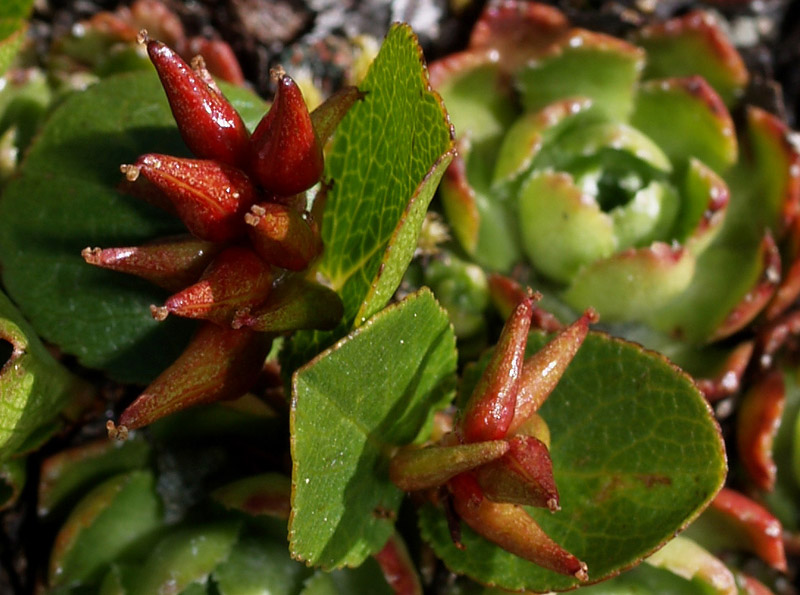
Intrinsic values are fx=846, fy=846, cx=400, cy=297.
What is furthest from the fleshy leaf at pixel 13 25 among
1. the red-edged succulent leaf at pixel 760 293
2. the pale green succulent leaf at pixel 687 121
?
the red-edged succulent leaf at pixel 760 293

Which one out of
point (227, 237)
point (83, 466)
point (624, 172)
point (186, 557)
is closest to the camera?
point (227, 237)

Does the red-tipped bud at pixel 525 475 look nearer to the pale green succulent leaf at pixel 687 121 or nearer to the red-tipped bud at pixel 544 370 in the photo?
the red-tipped bud at pixel 544 370

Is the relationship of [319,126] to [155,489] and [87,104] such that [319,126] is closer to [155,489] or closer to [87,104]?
[87,104]

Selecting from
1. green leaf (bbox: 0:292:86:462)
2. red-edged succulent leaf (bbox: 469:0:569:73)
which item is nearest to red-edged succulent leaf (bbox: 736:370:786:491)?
red-edged succulent leaf (bbox: 469:0:569:73)

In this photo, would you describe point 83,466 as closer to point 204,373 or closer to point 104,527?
point 104,527

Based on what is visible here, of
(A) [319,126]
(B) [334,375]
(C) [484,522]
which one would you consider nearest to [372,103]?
(A) [319,126]

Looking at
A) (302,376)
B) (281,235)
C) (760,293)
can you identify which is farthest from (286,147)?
(760,293)

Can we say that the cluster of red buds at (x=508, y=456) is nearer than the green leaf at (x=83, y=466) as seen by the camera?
Yes
